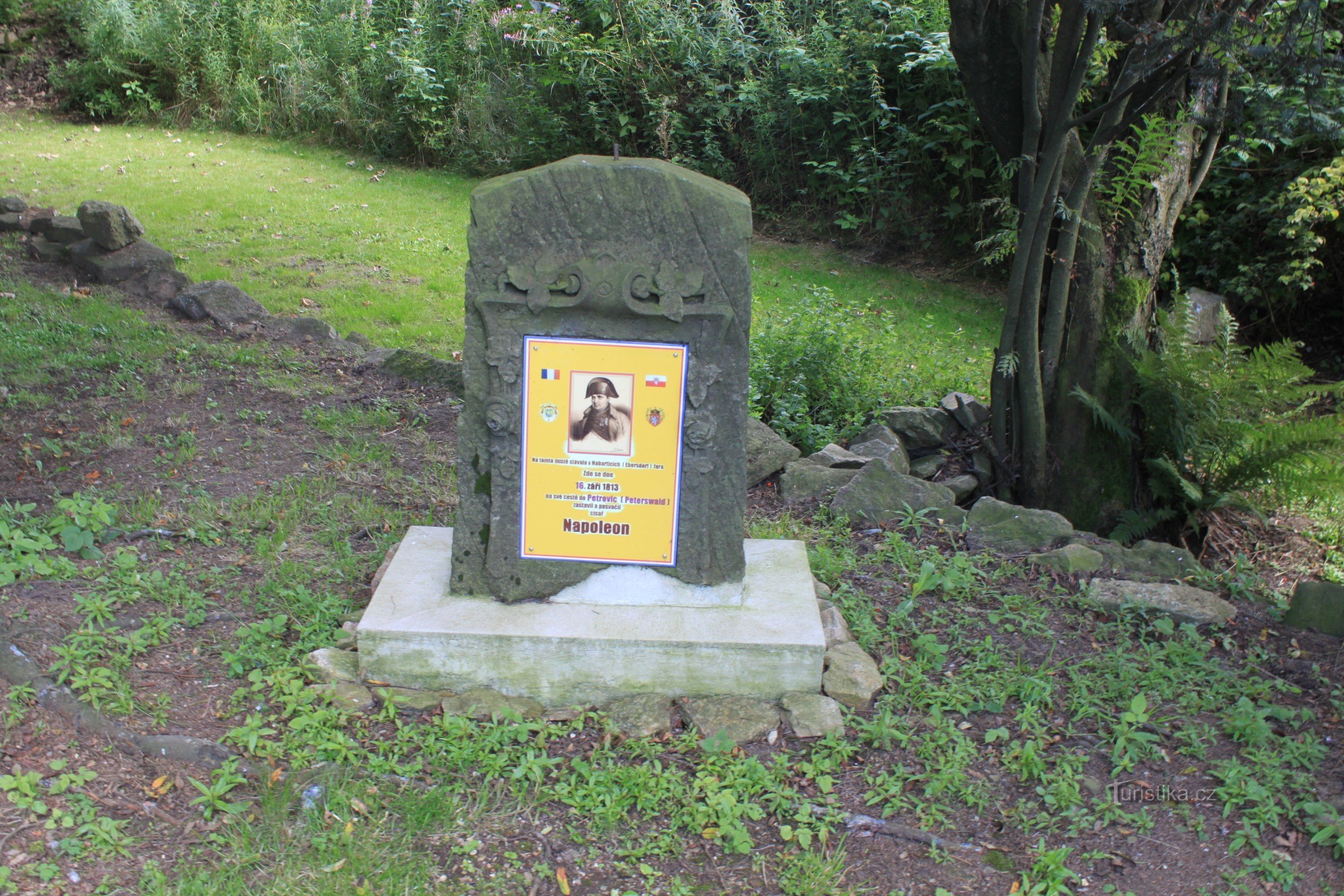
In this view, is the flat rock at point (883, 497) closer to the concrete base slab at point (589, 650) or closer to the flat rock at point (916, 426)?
the flat rock at point (916, 426)

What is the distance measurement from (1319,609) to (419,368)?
477 cm

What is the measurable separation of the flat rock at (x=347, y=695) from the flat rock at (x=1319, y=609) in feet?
11.3

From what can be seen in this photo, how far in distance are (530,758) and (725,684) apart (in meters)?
0.71

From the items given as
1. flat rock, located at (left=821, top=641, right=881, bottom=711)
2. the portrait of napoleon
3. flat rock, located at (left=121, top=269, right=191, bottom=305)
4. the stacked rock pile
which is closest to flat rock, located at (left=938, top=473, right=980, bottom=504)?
flat rock, located at (left=821, top=641, right=881, bottom=711)

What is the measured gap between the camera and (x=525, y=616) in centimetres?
333

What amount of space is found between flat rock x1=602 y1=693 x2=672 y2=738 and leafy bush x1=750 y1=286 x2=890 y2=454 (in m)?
2.51

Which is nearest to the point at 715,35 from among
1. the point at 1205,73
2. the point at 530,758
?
the point at 1205,73

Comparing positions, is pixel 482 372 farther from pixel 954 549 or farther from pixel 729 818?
pixel 954 549

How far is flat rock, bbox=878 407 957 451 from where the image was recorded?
566 centimetres

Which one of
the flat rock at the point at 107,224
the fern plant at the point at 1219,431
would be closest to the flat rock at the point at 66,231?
the flat rock at the point at 107,224

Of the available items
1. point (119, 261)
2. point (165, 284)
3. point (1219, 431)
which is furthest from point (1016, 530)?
point (119, 261)

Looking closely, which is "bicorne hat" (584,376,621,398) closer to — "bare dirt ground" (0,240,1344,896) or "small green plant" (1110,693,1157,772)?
"bare dirt ground" (0,240,1344,896)

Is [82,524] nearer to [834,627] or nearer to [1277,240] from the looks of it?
[834,627]

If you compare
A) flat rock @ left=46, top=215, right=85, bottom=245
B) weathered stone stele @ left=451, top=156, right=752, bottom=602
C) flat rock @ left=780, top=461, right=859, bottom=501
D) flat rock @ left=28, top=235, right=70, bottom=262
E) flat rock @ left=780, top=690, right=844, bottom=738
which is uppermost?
weathered stone stele @ left=451, top=156, right=752, bottom=602
